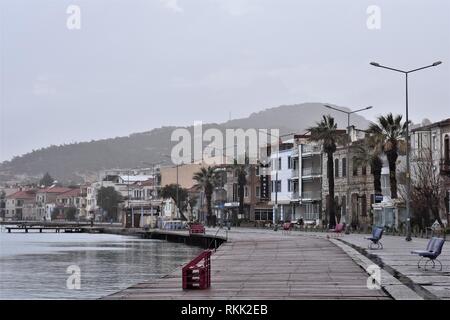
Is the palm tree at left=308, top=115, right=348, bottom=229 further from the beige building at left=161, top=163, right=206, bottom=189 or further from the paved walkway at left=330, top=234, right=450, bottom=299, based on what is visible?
the beige building at left=161, top=163, right=206, bottom=189

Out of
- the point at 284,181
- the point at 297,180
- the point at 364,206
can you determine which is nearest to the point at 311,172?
the point at 297,180

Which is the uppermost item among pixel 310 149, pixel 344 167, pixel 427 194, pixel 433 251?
pixel 310 149

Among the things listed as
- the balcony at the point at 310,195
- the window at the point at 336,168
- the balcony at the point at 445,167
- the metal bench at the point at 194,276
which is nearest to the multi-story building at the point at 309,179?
the balcony at the point at 310,195

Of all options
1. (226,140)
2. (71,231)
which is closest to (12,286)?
(71,231)

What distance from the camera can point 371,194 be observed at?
267 feet

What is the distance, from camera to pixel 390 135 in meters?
68.1

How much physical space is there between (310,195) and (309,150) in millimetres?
5503

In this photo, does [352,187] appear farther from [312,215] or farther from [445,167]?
[445,167]

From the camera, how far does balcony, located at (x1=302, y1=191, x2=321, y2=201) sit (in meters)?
95.6

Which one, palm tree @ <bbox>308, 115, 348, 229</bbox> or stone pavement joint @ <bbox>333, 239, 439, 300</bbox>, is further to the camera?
palm tree @ <bbox>308, 115, 348, 229</bbox>

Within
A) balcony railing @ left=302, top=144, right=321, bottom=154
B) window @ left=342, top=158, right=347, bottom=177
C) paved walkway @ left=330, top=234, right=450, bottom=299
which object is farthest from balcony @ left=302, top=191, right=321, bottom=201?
paved walkway @ left=330, top=234, right=450, bottom=299

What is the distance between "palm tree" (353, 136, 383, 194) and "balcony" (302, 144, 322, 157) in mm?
15194

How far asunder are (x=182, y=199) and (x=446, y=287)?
120 m
